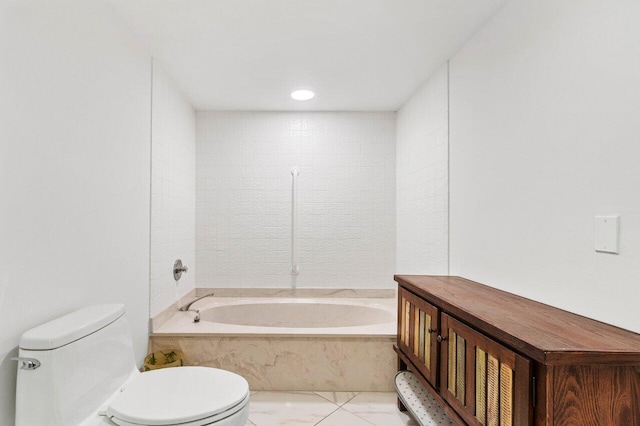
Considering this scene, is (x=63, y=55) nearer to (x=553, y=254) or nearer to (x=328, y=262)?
(x=553, y=254)

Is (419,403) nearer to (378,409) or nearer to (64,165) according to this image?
(378,409)

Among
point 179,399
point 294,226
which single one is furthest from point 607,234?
point 294,226

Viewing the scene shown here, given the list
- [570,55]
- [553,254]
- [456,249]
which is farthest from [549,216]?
[456,249]

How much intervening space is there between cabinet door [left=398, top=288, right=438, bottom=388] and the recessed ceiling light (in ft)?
5.46

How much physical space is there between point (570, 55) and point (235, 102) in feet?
8.01

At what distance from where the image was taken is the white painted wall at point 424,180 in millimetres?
2377

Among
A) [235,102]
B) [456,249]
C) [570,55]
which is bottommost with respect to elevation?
[456,249]

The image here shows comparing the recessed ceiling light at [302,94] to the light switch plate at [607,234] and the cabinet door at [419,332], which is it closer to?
the cabinet door at [419,332]

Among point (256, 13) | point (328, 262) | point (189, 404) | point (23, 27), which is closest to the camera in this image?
point (23, 27)

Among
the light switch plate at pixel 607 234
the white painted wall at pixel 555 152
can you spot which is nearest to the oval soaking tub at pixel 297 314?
the white painted wall at pixel 555 152

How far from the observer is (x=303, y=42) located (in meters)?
2.08

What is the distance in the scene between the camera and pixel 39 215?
4.19 feet

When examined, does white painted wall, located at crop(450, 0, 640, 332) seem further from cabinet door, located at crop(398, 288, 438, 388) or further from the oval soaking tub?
the oval soaking tub

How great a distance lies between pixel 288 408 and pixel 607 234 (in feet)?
6.05
